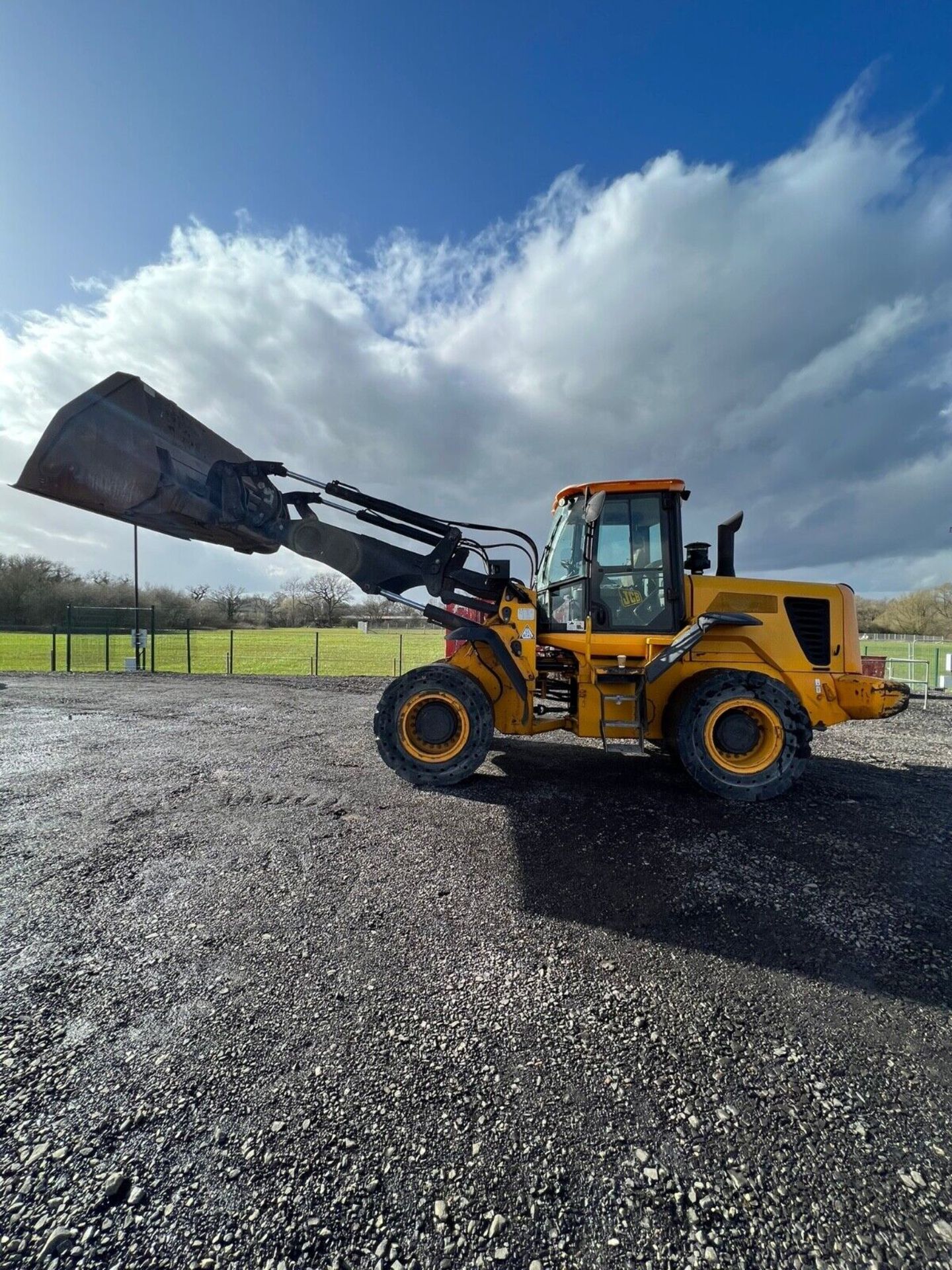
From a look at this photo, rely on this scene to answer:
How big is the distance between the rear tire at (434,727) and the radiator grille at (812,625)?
11.1 ft

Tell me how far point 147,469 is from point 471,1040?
4910 millimetres

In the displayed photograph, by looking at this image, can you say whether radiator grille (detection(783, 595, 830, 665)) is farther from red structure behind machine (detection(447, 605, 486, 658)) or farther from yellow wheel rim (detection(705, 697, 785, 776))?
red structure behind machine (detection(447, 605, 486, 658))

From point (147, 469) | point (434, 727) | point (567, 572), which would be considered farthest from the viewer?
point (567, 572)

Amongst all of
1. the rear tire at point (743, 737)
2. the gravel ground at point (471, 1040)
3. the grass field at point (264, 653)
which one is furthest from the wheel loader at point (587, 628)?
the grass field at point (264, 653)

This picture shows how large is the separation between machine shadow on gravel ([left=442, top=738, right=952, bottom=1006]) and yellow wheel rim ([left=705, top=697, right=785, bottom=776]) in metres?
0.40

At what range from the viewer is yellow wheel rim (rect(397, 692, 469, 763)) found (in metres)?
5.01

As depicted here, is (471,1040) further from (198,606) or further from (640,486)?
(198,606)

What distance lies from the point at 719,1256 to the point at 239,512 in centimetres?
579

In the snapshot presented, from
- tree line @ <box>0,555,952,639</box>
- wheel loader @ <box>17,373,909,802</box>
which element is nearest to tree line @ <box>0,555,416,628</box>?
tree line @ <box>0,555,952,639</box>

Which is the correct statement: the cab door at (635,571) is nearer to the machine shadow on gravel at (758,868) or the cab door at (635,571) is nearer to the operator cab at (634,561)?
the operator cab at (634,561)

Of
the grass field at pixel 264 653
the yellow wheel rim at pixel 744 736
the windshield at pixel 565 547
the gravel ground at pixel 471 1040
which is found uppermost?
the windshield at pixel 565 547

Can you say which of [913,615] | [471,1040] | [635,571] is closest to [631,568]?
[635,571]

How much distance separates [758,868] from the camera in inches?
135

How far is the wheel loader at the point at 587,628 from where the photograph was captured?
482 centimetres
